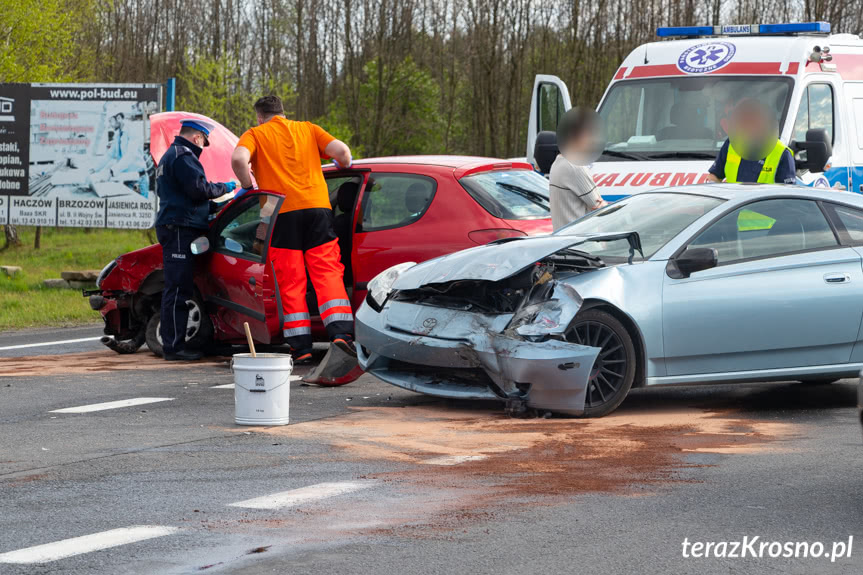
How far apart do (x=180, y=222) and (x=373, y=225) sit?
1814mm

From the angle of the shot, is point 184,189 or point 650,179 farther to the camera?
point 650,179

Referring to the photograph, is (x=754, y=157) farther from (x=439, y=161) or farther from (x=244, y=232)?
(x=244, y=232)

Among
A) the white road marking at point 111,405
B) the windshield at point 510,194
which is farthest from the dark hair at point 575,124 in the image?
the white road marking at point 111,405

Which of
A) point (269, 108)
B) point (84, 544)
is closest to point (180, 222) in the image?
point (269, 108)

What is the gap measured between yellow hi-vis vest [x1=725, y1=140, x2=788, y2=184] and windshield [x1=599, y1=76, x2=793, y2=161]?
124 centimetres

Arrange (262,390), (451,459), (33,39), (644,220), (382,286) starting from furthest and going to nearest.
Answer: (33,39), (382,286), (644,220), (262,390), (451,459)

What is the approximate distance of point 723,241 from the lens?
8.12 m

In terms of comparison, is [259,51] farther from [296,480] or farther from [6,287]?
[296,480]

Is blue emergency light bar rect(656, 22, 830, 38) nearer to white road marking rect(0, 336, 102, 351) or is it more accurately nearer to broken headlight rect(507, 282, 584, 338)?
broken headlight rect(507, 282, 584, 338)

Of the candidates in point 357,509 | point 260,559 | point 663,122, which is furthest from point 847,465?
point 663,122

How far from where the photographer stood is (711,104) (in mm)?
12148

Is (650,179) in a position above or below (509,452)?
above

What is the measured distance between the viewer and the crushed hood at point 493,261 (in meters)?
7.65

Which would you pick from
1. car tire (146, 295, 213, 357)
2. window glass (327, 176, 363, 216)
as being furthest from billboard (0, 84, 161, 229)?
window glass (327, 176, 363, 216)
